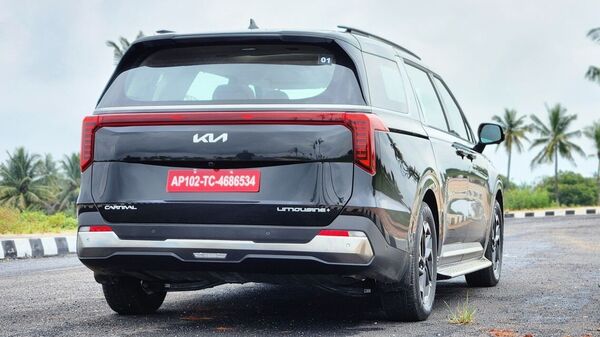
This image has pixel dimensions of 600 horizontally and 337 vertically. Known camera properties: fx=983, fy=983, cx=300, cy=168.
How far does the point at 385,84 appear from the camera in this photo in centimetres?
602

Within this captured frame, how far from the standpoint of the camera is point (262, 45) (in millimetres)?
5648

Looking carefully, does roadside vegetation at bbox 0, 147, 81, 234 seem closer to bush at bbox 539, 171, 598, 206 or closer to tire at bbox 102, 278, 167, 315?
bush at bbox 539, 171, 598, 206

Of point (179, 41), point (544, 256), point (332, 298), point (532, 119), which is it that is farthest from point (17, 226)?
point (532, 119)

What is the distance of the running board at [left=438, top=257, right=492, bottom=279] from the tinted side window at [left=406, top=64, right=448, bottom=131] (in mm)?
1034

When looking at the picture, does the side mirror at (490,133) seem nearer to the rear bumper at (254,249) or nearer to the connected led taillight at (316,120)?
the connected led taillight at (316,120)

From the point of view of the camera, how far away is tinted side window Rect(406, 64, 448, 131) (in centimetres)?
689

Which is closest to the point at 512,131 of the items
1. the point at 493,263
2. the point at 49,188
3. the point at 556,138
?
the point at 556,138

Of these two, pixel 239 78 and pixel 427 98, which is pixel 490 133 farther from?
pixel 239 78

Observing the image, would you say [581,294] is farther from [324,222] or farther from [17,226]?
[17,226]

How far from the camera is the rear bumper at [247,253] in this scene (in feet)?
17.2

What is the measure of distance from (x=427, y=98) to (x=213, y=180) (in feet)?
7.92

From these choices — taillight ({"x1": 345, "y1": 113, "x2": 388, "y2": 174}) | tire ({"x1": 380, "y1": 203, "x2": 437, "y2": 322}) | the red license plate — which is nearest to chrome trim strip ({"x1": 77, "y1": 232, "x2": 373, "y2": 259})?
the red license plate

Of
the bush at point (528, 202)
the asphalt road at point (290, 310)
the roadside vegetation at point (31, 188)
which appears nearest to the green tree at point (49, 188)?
the roadside vegetation at point (31, 188)

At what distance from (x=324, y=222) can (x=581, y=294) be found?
11.2ft
